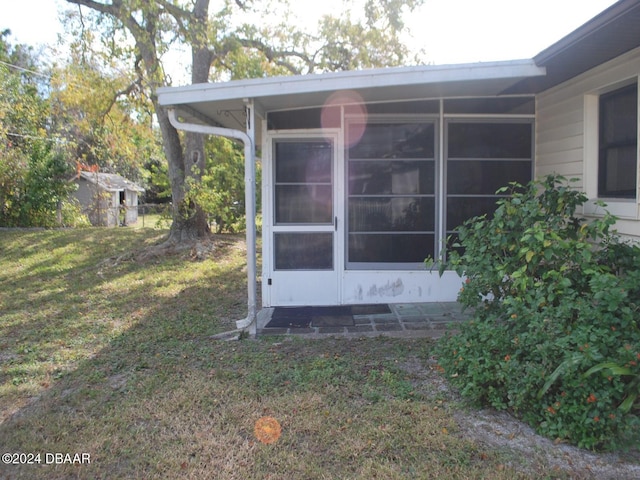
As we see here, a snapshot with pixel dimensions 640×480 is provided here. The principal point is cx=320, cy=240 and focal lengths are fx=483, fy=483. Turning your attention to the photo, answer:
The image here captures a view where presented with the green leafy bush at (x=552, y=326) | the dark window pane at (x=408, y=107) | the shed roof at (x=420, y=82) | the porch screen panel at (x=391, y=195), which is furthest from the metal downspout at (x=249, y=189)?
the green leafy bush at (x=552, y=326)

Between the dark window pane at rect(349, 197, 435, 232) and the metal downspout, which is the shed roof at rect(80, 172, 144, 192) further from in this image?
the dark window pane at rect(349, 197, 435, 232)

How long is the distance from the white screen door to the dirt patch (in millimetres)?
2806

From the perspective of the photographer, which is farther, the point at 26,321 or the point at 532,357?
the point at 26,321

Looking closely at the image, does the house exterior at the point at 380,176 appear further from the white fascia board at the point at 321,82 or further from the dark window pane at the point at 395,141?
the white fascia board at the point at 321,82

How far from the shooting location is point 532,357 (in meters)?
2.90

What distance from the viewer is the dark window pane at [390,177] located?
577 centimetres

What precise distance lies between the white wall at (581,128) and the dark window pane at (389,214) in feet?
4.75

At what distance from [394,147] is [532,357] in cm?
343

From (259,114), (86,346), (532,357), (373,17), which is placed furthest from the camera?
(373,17)

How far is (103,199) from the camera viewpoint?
816 inches

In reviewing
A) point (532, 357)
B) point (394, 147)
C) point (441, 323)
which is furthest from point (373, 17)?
point (532, 357)

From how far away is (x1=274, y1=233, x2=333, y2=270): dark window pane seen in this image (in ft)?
19.1

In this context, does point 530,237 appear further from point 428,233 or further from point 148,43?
Result: point 148,43

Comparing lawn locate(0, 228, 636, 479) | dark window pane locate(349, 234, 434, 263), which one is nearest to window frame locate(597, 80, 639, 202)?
dark window pane locate(349, 234, 434, 263)
